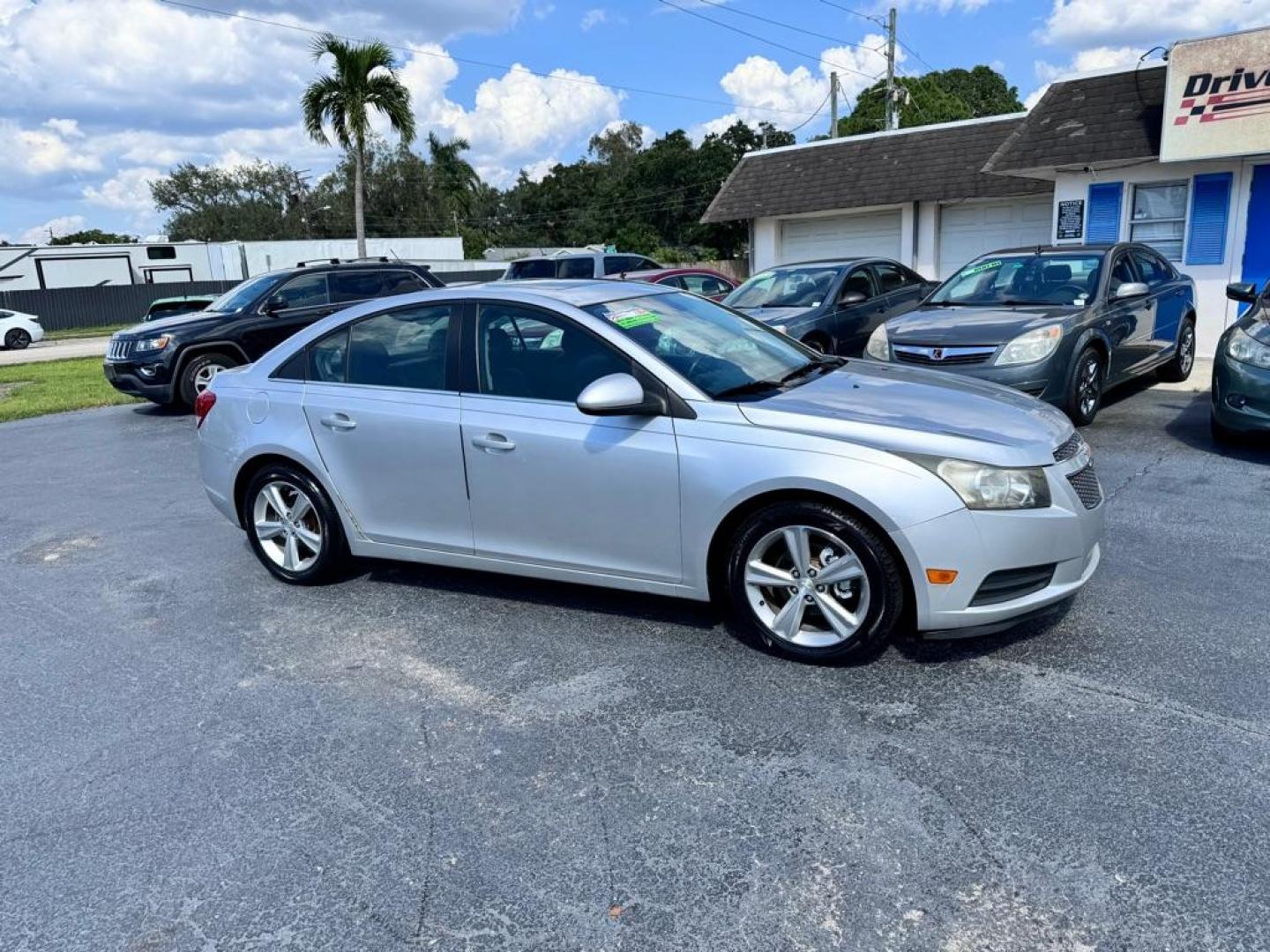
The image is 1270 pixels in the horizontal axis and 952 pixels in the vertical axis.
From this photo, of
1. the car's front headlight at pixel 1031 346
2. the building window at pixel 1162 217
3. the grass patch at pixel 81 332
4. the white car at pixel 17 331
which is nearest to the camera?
the car's front headlight at pixel 1031 346

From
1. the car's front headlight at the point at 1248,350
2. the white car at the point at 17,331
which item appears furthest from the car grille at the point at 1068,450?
the white car at the point at 17,331

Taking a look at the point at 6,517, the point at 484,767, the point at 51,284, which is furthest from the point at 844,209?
the point at 51,284

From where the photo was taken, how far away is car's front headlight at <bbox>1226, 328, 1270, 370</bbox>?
7055 millimetres

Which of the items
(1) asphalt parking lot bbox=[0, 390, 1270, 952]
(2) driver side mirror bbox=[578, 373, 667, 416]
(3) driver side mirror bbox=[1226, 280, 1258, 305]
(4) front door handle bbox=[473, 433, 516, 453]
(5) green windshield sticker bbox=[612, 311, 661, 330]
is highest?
(5) green windshield sticker bbox=[612, 311, 661, 330]

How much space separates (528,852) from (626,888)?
352 mm

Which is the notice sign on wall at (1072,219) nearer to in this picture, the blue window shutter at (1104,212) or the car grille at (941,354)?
the blue window shutter at (1104,212)

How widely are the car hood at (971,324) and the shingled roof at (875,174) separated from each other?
34.8 ft

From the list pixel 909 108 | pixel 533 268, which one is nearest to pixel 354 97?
pixel 533 268

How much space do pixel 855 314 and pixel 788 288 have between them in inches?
34.0

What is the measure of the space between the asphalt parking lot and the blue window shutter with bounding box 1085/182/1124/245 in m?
10.6

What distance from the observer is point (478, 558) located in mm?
4691

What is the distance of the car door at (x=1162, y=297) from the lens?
Answer: 962cm

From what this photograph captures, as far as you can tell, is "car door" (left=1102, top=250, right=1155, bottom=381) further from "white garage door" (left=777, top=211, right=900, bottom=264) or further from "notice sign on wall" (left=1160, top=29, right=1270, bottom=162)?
"white garage door" (left=777, top=211, right=900, bottom=264)

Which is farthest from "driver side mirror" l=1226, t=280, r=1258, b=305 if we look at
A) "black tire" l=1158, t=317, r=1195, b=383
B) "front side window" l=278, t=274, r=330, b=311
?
"front side window" l=278, t=274, r=330, b=311
